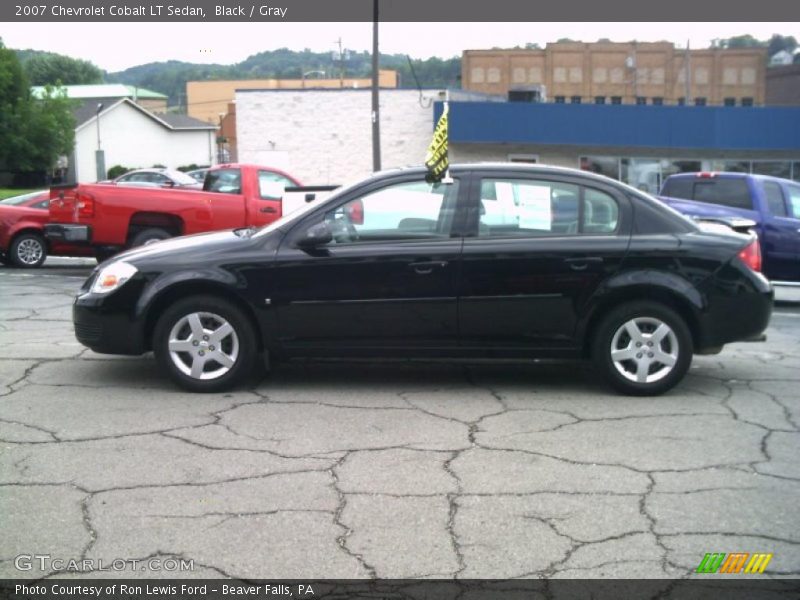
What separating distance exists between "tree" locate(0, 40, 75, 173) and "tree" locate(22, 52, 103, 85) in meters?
44.6

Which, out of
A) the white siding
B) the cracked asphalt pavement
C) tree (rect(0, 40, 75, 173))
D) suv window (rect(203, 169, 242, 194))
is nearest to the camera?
the cracked asphalt pavement

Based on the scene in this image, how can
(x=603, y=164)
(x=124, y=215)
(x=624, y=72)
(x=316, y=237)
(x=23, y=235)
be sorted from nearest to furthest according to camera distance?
(x=316, y=237) → (x=124, y=215) → (x=23, y=235) → (x=603, y=164) → (x=624, y=72)

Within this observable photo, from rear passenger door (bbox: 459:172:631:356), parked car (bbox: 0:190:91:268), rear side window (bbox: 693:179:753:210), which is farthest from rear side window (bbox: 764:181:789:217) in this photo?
parked car (bbox: 0:190:91:268)

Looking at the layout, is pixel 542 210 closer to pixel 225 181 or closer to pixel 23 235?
pixel 225 181

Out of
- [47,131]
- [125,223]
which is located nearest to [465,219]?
[125,223]

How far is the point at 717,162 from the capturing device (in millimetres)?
36781

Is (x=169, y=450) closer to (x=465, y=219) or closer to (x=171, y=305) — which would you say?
(x=171, y=305)

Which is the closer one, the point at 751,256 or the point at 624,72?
the point at 751,256

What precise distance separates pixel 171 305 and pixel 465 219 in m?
2.26

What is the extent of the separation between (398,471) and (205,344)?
221 cm

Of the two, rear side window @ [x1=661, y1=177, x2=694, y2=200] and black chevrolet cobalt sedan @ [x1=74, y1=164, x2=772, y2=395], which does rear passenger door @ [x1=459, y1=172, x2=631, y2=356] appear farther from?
rear side window @ [x1=661, y1=177, x2=694, y2=200]

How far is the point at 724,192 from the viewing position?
13.6m

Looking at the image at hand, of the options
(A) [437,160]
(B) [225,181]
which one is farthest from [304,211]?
(B) [225,181]

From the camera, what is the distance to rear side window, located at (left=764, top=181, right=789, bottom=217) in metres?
13.1
